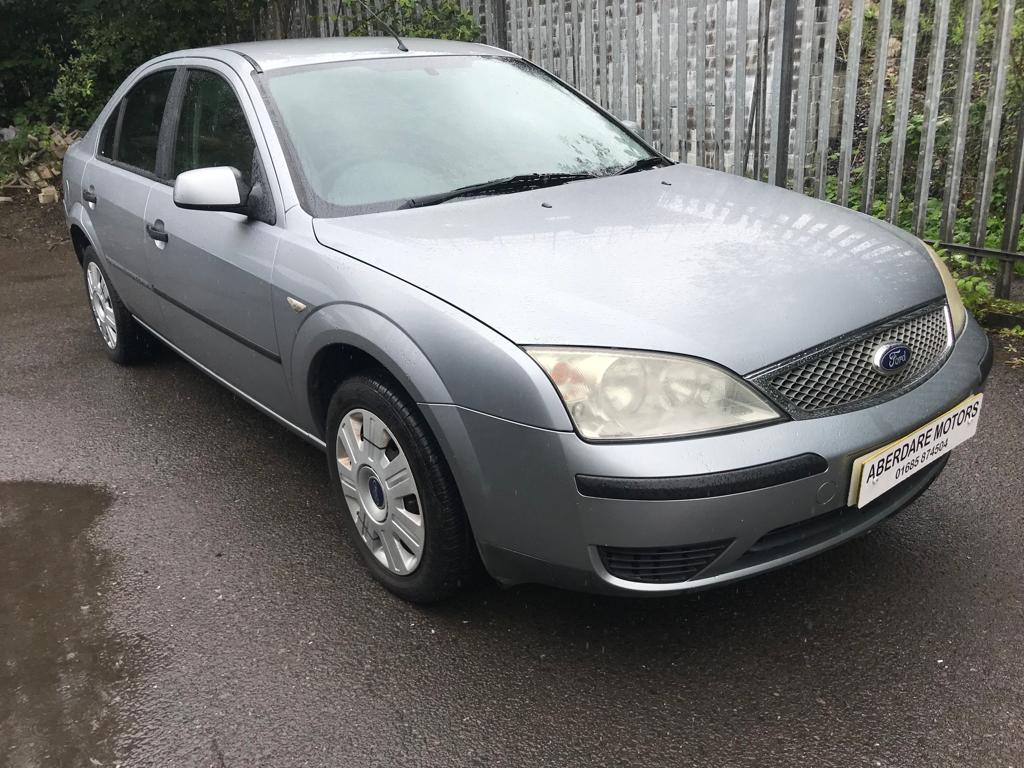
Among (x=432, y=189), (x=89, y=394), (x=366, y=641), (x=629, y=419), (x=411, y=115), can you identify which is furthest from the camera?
(x=89, y=394)

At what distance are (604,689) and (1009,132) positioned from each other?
5583 millimetres

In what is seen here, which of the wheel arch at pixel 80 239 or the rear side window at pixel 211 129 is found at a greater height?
the rear side window at pixel 211 129

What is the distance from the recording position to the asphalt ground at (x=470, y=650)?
2.30m

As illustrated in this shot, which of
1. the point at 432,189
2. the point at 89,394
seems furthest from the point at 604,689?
the point at 89,394

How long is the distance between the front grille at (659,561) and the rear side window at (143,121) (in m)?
2.84

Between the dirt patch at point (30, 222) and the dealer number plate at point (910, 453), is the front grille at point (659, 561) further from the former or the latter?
the dirt patch at point (30, 222)

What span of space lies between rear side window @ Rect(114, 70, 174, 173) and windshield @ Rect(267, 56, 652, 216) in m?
1.00

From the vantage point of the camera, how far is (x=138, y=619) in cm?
288

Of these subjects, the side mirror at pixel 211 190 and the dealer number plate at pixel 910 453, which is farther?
the side mirror at pixel 211 190

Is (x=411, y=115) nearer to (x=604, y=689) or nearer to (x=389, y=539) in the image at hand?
(x=389, y=539)

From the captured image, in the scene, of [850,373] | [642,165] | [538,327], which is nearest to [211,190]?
[538,327]

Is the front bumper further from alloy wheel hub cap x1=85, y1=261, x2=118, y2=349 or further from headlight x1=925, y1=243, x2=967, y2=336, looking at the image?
alloy wheel hub cap x1=85, y1=261, x2=118, y2=349

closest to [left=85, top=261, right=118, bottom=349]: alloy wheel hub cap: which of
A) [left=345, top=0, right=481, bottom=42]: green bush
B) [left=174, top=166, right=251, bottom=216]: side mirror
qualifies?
[left=174, top=166, right=251, bottom=216]: side mirror

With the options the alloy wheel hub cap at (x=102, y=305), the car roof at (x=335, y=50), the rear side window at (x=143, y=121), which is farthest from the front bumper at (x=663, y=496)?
the alloy wheel hub cap at (x=102, y=305)
